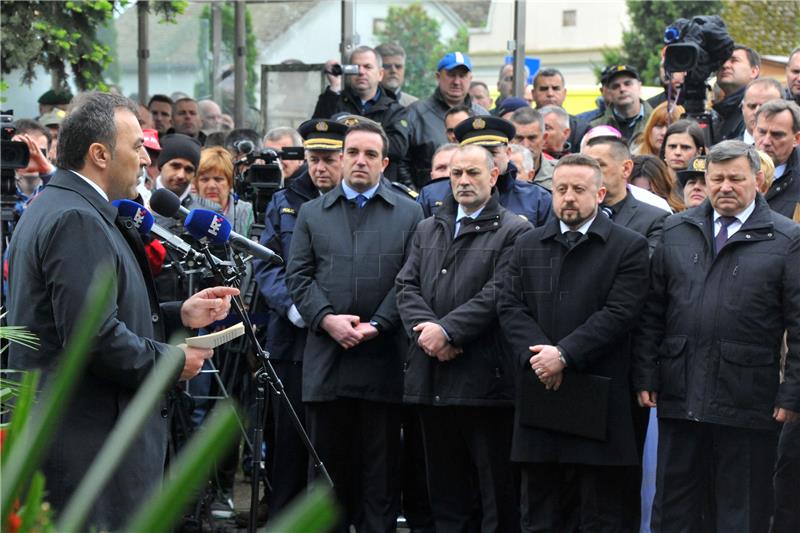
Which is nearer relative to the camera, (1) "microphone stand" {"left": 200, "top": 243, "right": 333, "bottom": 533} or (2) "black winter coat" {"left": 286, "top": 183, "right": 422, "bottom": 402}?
(1) "microphone stand" {"left": 200, "top": 243, "right": 333, "bottom": 533}

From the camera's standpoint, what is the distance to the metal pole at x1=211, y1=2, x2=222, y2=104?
1294 cm

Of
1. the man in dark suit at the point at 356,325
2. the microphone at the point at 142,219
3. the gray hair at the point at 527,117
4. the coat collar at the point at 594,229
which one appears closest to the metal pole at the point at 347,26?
the gray hair at the point at 527,117

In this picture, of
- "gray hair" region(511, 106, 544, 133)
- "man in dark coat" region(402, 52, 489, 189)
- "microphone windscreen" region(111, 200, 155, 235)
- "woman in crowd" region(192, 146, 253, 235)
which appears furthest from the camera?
"man in dark coat" region(402, 52, 489, 189)

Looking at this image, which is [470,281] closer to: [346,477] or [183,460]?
[346,477]

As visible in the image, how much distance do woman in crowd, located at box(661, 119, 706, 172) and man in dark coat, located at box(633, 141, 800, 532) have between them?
1.92m

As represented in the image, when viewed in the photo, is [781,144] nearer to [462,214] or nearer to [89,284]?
[462,214]

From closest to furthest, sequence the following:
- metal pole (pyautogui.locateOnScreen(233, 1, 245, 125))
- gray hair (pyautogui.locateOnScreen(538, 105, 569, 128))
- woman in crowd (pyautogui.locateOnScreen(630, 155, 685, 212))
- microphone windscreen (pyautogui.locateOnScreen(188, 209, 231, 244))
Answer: microphone windscreen (pyautogui.locateOnScreen(188, 209, 231, 244)) → woman in crowd (pyautogui.locateOnScreen(630, 155, 685, 212)) → gray hair (pyautogui.locateOnScreen(538, 105, 569, 128)) → metal pole (pyautogui.locateOnScreen(233, 1, 245, 125))

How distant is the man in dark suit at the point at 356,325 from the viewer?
667cm

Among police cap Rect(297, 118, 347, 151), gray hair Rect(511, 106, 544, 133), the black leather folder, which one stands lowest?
the black leather folder

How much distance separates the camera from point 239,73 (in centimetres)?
1269

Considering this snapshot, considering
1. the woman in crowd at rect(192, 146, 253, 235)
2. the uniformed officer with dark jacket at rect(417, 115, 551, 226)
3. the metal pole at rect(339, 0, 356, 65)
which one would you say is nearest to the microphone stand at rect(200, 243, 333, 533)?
the uniformed officer with dark jacket at rect(417, 115, 551, 226)

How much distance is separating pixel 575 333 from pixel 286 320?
1.95 meters

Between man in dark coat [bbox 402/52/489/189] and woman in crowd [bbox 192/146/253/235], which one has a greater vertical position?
man in dark coat [bbox 402/52/489/189]

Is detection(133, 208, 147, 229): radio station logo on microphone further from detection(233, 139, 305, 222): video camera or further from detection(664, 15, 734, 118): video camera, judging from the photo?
detection(664, 15, 734, 118): video camera
